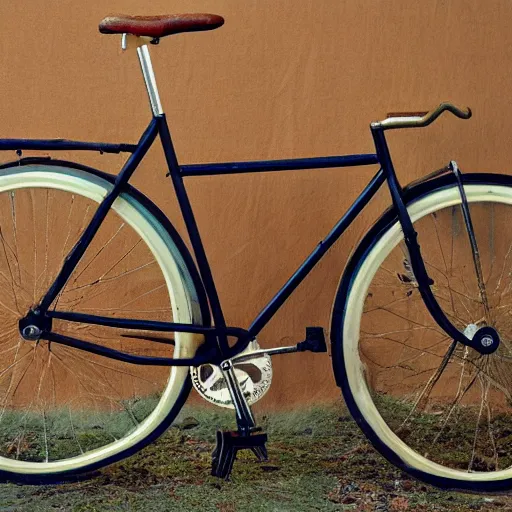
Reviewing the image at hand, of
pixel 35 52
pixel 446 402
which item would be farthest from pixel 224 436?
pixel 35 52

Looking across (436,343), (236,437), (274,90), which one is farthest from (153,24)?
(436,343)

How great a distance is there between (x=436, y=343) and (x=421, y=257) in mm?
491

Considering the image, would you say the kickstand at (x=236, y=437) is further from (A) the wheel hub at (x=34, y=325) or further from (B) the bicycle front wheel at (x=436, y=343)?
(A) the wheel hub at (x=34, y=325)

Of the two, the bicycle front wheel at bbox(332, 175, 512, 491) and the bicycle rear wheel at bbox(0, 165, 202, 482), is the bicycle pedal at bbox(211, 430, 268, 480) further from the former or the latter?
the bicycle front wheel at bbox(332, 175, 512, 491)

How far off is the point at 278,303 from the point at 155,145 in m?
0.88

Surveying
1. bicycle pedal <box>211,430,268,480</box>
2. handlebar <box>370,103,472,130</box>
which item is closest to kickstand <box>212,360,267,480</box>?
bicycle pedal <box>211,430,268,480</box>

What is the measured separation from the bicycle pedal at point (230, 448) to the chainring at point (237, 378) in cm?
12

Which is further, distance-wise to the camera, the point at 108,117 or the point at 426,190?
the point at 108,117

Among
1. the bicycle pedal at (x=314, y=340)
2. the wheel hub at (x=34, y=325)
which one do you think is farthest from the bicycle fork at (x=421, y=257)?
the wheel hub at (x=34, y=325)

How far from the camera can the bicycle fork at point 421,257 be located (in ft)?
9.07

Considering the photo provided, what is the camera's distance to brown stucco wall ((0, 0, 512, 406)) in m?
3.24

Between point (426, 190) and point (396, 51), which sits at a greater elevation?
point (396, 51)

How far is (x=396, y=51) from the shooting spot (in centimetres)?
326

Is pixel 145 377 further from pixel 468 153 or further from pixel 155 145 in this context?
pixel 468 153
